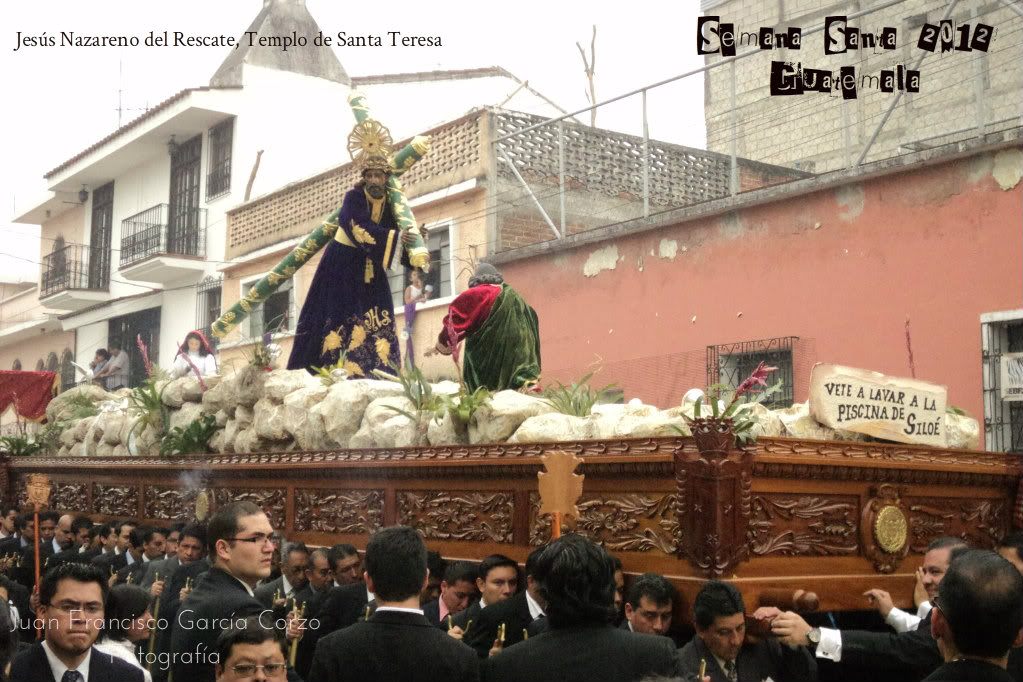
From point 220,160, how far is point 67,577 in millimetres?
18787

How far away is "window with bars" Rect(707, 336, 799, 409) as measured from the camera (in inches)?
431

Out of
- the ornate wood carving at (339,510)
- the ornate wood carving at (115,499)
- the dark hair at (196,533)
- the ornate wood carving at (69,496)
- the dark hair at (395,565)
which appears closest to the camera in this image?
the dark hair at (395,565)

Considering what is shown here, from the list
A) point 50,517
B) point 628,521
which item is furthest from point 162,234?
point 628,521

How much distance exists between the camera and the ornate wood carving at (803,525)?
5109mm

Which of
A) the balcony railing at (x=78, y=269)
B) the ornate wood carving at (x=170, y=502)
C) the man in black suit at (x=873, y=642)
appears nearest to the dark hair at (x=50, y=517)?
the ornate wood carving at (x=170, y=502)

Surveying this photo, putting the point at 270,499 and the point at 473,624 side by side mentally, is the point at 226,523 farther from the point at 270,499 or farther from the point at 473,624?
the point at 270,499

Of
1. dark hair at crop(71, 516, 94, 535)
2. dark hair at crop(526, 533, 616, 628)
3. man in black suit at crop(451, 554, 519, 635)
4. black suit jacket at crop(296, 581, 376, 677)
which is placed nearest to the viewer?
dark hair at crop(526, 533, 616, 628)

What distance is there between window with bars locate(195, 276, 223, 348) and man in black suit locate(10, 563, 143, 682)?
17915 mm

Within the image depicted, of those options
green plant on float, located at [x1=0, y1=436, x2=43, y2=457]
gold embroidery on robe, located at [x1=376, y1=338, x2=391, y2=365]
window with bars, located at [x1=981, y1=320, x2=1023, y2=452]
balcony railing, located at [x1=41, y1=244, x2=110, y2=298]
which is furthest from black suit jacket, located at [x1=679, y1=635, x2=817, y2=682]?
balcony railing, located at [x1=41, y1=244, x2=110, y2=298]

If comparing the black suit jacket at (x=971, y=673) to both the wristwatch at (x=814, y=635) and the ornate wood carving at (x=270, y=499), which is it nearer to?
the wristwatch at (x=814, y=635)

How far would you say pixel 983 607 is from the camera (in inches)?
105

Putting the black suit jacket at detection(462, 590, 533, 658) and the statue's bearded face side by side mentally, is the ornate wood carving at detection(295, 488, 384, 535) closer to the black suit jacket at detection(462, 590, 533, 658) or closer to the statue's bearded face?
the black suit jacket at detection(462, 590, 533, 658)

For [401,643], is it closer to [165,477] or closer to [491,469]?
[491,469]

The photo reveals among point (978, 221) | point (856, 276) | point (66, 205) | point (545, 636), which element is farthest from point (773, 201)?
point (66, 205)
